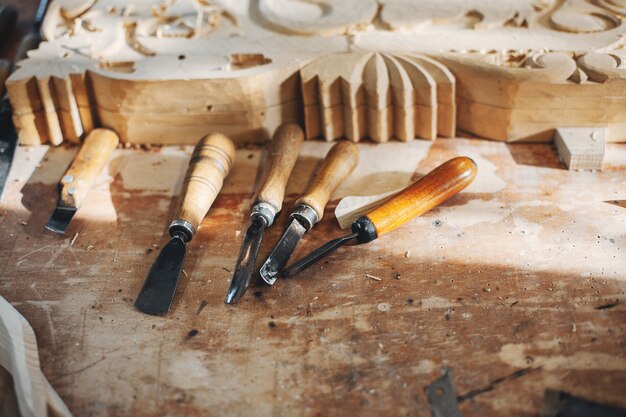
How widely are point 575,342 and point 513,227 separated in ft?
1.21

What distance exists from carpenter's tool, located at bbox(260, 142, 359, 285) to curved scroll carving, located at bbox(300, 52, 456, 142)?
12 cm

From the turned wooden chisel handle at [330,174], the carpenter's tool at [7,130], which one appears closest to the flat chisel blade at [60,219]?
the carpenter's tool at [7,130]

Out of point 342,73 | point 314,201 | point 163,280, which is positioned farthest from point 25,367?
point 342,73

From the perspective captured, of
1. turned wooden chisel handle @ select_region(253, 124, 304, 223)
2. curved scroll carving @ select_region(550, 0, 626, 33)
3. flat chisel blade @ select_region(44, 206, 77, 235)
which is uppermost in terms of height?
curved scroll carving @ select_region(550, 0, 626, 33)

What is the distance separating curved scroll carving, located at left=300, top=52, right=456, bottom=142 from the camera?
2018mm

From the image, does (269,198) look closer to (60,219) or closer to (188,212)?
(188,212)

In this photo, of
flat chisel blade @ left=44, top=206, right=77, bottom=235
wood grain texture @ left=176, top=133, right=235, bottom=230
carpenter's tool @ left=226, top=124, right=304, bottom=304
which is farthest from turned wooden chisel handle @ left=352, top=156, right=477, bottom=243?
flat chisel blade @ left=44, top=206, right=77, bottom=235

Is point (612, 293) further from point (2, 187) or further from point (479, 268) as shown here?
point (2, 187)

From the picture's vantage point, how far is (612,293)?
161 centimetres

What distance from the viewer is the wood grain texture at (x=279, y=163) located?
1835mm

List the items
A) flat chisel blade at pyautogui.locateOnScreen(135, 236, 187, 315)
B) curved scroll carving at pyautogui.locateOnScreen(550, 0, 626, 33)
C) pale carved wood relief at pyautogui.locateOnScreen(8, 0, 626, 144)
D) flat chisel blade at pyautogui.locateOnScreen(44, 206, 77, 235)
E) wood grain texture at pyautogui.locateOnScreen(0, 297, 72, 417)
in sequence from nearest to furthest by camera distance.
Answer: wood grain texture at pyautogui.locateOnScreen(0, 297, 72, 417), flat chisel blade at pyautogui.locateOnScreen(135, 236, 187, 315), flat chisel blade at pyautogui.locateOnScreen(44, 206, 77, 235), pale carved wood relief at pyautogui.locateOnScreen(8, 0, 626, 144), curved scroll carving at pyautogui.locateOnScreen(550, 0, 626, 33)

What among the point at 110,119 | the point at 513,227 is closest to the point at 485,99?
the point at 513,227

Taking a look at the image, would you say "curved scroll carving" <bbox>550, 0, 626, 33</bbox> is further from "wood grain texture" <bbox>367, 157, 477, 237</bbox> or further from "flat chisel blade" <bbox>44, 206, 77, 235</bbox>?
"flat chisel blade" <bbox>44, 206, 77, 235</bbox>

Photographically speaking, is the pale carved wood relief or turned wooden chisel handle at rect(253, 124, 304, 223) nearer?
turned wooden chisel handle at rect(253, 124, 304, 223)
